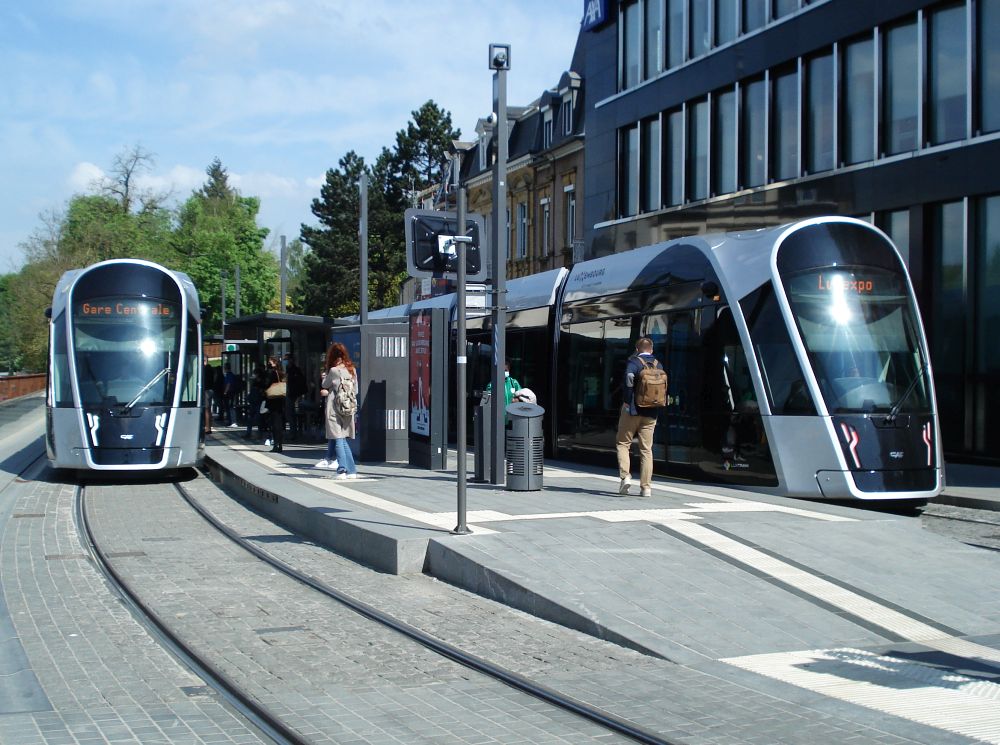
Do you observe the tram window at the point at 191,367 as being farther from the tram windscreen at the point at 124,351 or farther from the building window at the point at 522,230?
the building window at the point at 522,230

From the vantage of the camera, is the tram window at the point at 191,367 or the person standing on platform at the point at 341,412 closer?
the person standing on platform at the point at 341,412

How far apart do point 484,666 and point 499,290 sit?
849 cm

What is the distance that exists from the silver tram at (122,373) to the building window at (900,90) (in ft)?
A: 45.6

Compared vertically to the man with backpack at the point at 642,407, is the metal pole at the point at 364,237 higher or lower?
higher

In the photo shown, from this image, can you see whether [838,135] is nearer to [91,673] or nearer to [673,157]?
[673,157]

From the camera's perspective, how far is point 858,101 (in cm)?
2397

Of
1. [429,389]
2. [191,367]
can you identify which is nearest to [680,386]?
[429,389]

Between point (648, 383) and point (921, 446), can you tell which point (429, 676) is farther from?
point (921, 446)

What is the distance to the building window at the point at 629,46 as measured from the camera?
108 ft

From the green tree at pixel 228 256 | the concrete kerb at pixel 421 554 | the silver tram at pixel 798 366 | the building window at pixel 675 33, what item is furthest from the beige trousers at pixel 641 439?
the green tree at pixel 228 256

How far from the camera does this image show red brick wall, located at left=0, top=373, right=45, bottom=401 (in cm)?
5356

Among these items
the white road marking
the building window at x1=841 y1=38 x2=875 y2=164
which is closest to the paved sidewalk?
the white road marking

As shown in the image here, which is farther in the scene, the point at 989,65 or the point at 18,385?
the point at 18,385

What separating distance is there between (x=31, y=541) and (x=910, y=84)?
18123 mm
